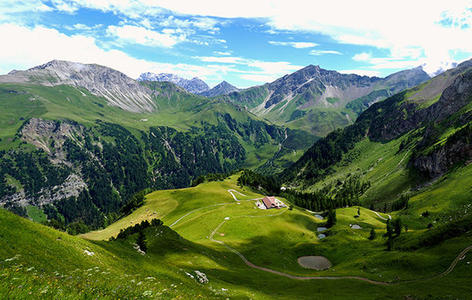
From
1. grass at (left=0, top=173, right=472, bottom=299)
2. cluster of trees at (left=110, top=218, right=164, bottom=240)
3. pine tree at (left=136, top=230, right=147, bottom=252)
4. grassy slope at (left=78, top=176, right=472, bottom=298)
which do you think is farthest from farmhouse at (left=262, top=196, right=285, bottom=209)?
pine tree at (left=136, top=230, right=147, bottom=252)

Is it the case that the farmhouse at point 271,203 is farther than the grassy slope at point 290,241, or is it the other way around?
the farmhouse at point 271,203

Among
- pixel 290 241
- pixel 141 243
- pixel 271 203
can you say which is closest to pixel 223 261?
pixel 141 243

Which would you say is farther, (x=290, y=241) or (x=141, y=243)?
(x=290, y=241)

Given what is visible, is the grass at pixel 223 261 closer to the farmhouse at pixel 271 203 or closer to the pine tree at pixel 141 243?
the pine tree at pixel 141 243

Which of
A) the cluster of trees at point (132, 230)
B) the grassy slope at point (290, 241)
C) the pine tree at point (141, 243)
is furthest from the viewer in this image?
the cluster of trees at point (132, 230)

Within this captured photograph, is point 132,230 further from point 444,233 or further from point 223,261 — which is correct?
point 444,233

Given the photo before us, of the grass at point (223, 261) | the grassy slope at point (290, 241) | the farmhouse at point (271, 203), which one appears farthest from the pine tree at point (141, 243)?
the farmhouse at point (271, 203)

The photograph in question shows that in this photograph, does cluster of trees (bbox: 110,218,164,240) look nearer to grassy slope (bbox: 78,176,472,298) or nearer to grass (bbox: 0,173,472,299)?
grass (bbox: 0,173,472,299)

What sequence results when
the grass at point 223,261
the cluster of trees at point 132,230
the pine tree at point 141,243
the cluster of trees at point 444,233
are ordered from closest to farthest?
the grass at point 223,261
the pine tree at point 141,243
the cluster of trees at point 444,233
the cluster of trees at point 132,230
